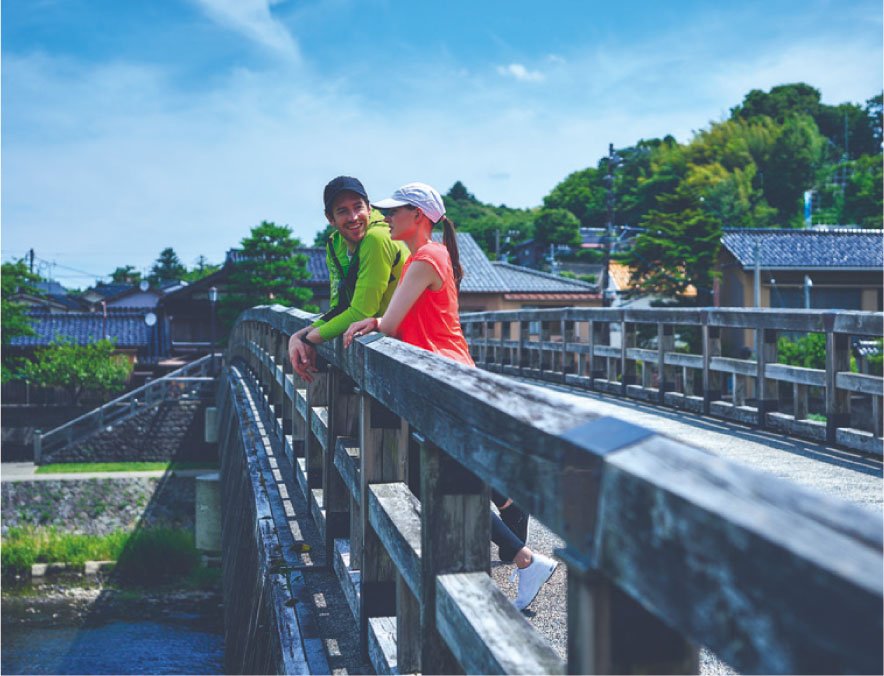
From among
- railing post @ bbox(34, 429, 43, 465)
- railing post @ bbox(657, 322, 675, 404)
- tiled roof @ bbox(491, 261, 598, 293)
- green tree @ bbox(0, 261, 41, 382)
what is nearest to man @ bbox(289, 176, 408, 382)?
railing post @ bbox(657, 322, 675, 404)

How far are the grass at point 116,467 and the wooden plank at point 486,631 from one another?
86.2 ft

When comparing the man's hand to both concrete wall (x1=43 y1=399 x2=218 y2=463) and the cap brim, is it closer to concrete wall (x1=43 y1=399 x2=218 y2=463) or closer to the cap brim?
the cap brim

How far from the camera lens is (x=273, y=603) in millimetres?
3561

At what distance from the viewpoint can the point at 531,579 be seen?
3301 mm

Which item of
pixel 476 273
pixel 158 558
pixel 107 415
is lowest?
pixel 158 558

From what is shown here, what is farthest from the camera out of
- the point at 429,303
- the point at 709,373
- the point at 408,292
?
the point at 709,373

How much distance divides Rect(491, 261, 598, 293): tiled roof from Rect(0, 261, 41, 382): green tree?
1856 cm

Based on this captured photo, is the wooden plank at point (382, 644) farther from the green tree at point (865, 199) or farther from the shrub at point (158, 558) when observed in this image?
the green tree at point (865, 199)

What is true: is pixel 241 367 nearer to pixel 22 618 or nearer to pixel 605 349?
pixel 605 349

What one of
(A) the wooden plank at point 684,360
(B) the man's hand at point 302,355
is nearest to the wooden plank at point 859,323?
(A) the wooden plank at point 684,360

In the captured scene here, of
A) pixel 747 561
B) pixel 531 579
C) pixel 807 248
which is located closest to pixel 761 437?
pixel 531 579

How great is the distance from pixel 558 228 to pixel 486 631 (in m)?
64.0

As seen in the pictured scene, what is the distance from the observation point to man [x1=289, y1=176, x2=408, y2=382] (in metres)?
3.68

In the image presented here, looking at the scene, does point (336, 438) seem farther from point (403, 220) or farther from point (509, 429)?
point (509, 429)
